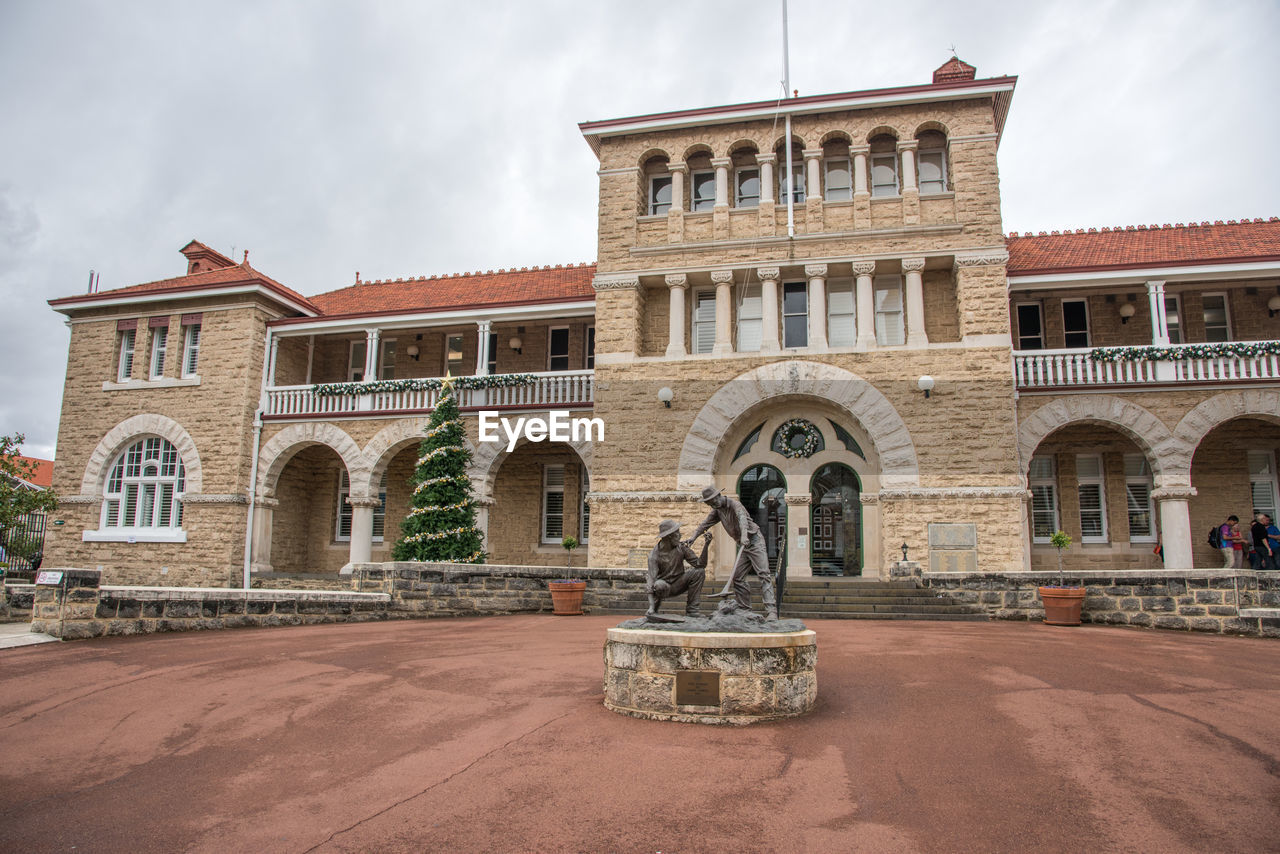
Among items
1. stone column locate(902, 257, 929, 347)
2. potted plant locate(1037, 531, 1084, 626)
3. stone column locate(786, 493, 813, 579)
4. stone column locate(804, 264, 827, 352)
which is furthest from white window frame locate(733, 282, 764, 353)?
potted plant locate(1037, 531, 1084, 626)

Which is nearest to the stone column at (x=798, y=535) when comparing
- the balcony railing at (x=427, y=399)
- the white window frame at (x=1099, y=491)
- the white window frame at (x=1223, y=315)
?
the balcony railing at (x=427, y=399)

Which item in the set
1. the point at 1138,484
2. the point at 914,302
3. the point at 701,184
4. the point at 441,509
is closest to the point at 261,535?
the point at 441,509

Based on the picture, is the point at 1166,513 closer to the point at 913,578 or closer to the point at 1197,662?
the point at 913,578

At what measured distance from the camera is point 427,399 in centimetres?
1989

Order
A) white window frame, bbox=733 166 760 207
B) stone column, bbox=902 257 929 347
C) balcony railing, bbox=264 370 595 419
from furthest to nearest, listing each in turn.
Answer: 1. balcony railing, bbox=264 370 595 419
2. white window frame, bbox=733 166 760 207
3. stone column, bbox=902 257 929 347

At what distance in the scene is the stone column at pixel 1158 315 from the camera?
656 inches

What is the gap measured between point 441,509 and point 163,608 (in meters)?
6.24

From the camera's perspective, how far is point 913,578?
14945mm

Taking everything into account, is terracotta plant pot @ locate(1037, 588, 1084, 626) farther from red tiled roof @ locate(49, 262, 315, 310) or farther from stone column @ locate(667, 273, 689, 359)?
red tiled roof @ locate(49, 262, 315, 310)

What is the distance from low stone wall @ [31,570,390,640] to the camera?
9.97m

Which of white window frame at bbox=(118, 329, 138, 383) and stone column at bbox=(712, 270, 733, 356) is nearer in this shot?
stone column at bbox=(712, 270, 733, 356)

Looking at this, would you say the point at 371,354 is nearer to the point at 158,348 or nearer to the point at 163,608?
the point at 158,348

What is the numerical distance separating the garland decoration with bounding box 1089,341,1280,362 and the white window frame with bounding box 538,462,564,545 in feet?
40.9

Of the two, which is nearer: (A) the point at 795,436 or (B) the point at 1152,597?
(B) the point at 1152,597
